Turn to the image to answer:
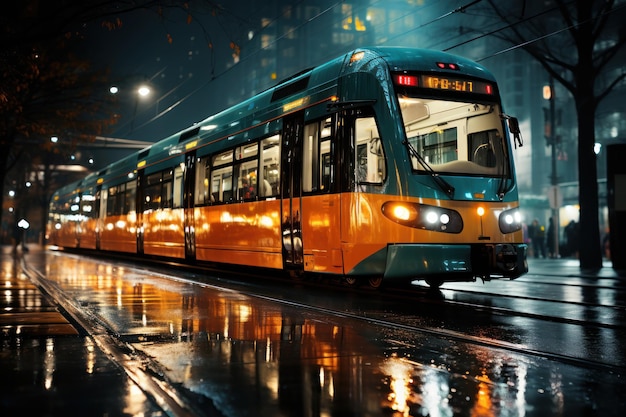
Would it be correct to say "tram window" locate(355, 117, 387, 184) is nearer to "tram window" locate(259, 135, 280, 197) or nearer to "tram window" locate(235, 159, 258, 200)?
"tram window" locate(259, 135, 280, 197)

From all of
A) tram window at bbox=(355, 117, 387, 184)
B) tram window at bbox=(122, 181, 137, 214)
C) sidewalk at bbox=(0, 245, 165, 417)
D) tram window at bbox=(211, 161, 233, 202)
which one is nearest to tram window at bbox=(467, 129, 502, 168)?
tram window at bbox=(355, 117, 387, 184)

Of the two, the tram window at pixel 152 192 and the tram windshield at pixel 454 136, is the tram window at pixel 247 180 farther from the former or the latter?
the tram window at pixel 152 192

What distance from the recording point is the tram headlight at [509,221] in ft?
37.2

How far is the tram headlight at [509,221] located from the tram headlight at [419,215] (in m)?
0.97

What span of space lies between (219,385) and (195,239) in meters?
13.0

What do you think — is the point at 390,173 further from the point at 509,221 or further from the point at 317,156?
the point at 509,221

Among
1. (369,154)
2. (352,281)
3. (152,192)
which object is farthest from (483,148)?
(152,192)

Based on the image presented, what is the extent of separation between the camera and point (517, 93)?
343 feet

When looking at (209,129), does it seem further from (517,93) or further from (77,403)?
(517,93)

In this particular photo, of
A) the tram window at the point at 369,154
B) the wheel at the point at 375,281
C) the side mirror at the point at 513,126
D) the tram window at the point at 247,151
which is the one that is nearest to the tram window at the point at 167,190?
the tram window at the point at 247,151

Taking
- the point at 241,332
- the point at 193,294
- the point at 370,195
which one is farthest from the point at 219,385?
the point at 193,294

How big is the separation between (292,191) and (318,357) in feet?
21.8

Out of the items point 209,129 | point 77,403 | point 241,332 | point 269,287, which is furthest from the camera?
point 209,129

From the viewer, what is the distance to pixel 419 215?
10664mm
